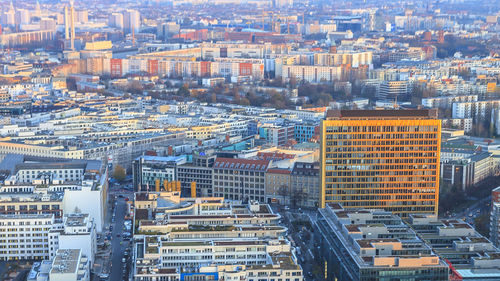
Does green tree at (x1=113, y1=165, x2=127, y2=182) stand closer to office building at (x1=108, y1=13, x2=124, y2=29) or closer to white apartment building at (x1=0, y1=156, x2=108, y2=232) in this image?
white apartment building at (x1=0, y1=156, x2=108, y2=232)

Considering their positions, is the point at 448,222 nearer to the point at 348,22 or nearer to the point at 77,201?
the point at 77,201

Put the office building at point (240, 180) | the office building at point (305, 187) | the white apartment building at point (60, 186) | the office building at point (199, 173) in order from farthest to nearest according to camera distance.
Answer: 1. the office building at point (199, 173)
2. the office building at point (240, 180)
3. the office building at point (305, 187)
4. the white apartment building at point (60, 186)

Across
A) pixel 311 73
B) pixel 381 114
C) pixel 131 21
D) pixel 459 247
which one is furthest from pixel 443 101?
pixel 131 21

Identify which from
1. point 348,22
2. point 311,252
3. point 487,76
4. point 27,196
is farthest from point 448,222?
point 348,22

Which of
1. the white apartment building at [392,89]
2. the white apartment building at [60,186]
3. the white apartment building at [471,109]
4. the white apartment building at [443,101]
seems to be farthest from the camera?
the white apartment building at [392,89]

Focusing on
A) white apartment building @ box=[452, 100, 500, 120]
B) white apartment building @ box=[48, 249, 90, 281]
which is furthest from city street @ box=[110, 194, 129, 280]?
white apartment building @ box=[452, 100, 500, 120]

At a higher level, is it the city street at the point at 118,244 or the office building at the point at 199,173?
the office building at the point at 199,173

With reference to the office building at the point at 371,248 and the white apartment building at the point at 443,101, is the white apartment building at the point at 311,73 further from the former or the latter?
the office building at the point at 371,248

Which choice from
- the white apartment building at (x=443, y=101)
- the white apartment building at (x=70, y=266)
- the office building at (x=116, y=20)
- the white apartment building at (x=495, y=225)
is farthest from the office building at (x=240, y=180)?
the office building at (x=116, y=20)
